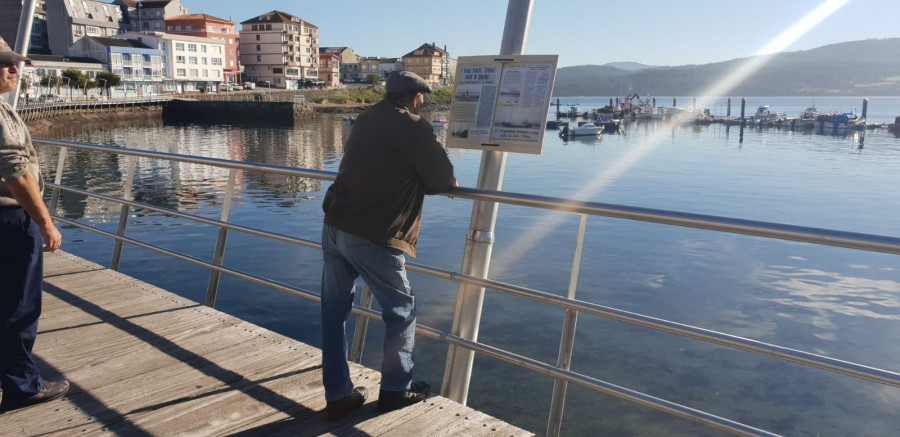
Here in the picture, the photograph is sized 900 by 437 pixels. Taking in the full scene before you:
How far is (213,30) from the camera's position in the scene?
112 meters

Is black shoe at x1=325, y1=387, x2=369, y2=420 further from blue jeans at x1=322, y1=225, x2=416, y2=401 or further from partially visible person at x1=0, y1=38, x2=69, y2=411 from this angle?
partially visible person at x1=0, y1=38, x2=69, y2=411

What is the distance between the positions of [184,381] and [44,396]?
651mm

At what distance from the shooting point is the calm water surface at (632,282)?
421 inches

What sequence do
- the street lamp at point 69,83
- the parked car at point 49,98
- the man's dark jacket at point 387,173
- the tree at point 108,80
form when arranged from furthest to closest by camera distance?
1. the tree at point 108,80
2. the street lamp at point 69,83
3. the parked car at point 49,98
4. the man's dark jacket at point 387,173

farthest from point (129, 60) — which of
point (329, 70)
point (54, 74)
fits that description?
point (329, 70)

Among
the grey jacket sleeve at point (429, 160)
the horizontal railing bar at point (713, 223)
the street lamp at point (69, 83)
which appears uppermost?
the grey jacket sleeve at point (429, 160)

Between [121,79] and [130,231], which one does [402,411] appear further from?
[121,79]

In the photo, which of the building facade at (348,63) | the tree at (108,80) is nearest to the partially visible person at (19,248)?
the tree at (108,80)

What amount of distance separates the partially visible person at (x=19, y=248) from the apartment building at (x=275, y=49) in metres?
122

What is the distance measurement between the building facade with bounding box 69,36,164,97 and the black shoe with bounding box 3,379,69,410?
93972 millimetres

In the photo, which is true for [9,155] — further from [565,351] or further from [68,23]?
[68,23]

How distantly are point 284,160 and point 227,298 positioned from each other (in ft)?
110

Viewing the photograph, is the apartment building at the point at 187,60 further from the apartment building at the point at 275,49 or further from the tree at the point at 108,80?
the apartment building at the point at 275,49

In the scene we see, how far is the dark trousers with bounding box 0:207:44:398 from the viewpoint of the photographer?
3.24m
